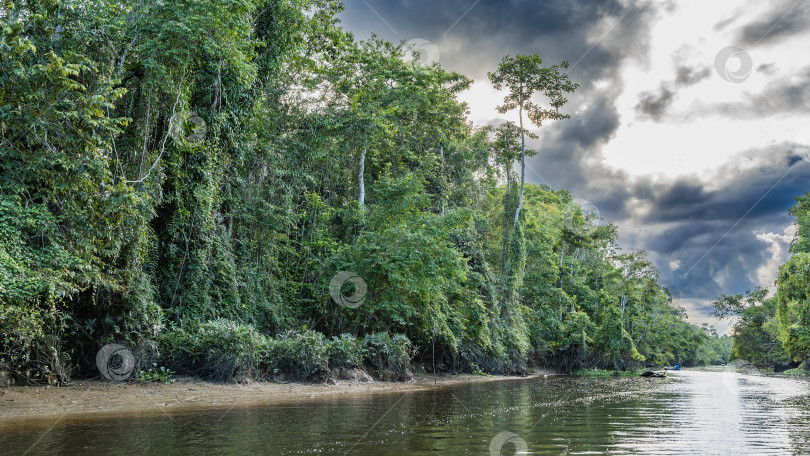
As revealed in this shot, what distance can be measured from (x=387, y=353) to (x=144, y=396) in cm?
924

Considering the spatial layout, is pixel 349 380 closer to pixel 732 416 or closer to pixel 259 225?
pixel 259 225

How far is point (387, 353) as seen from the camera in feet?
61.0

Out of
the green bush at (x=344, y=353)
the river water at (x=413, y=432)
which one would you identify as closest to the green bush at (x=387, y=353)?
the green bush at (x=344, y=353)

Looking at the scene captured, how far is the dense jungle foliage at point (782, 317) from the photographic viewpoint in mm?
20391

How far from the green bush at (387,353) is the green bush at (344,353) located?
3.01ft

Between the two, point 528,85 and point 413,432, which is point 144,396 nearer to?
point 413,432

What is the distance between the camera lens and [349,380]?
53.8 feet
